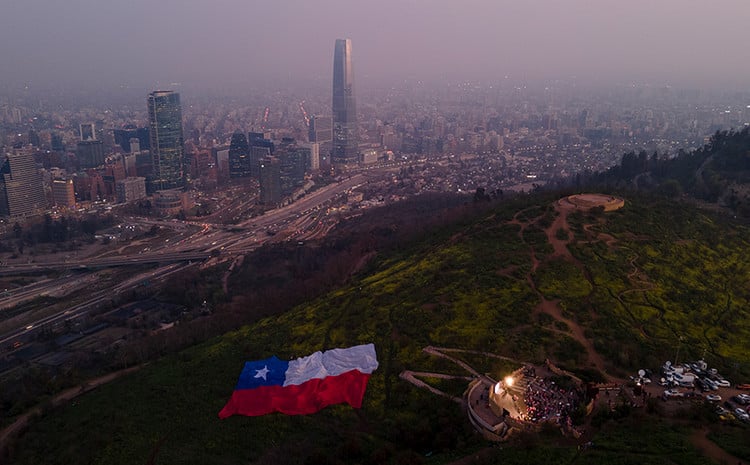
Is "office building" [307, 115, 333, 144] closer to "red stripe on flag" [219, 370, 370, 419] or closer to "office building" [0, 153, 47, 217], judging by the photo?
"office building" [0, 153, 47, 217]

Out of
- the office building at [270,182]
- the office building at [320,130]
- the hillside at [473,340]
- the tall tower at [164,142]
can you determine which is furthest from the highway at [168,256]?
the office building at [320,130]

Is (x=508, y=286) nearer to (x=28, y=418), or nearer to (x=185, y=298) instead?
(x=28, y=418)

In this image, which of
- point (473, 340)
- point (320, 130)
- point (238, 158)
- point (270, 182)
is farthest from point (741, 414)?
point (320, 130)

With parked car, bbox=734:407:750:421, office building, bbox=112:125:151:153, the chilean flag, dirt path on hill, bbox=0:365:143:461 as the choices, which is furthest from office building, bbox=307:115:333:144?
parked car, bbox=734:407:750:421

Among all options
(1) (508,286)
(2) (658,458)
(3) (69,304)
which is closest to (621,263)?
(1) (508,286)

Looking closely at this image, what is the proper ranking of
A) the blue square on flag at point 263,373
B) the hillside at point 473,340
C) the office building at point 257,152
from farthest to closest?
the office building at point 257,152
the blue square on flag at point 263,373
the hillside at point 473,340

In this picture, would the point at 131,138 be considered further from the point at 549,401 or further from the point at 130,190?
the point at 549,401

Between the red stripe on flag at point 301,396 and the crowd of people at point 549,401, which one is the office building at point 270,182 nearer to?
the red stripe on flag at point 301,396
